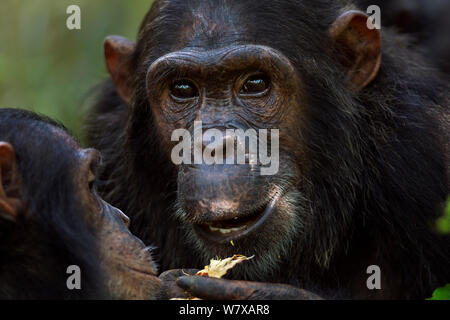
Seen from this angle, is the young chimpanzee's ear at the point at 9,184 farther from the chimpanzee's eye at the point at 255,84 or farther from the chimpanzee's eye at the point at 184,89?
the chimpanzee's eye at the point at 255,84

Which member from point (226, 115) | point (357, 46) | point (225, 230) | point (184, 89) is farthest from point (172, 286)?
point (357, 46)

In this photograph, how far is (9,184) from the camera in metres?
5.04

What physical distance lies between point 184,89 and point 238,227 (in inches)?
48.0

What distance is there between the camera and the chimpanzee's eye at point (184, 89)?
6.45m

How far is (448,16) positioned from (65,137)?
7.67 m

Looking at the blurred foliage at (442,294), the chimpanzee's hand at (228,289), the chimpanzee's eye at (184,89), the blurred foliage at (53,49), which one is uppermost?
the blurred foliage at (53,49)

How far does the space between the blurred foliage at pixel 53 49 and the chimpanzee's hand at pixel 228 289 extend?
5.91m

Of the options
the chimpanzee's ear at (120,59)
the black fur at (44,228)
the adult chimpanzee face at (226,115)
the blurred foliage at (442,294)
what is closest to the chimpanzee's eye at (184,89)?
the adult chimpanzee face at (226,115)

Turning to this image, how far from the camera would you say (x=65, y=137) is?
17.7ft

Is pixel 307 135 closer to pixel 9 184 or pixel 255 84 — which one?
pixel 255 84

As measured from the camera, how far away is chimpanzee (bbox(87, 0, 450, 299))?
6191mm

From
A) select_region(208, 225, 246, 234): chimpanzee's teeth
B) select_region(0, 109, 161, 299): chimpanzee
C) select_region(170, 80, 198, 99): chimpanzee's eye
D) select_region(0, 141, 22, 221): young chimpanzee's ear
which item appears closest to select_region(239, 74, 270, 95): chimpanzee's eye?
select_region(170, 80, 198, 99): chimpanzee's eye

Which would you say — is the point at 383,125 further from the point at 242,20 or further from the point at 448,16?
the point at 448,16
